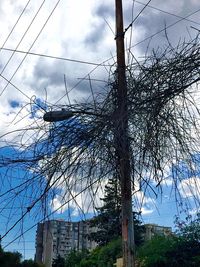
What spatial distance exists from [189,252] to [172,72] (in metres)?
11.6

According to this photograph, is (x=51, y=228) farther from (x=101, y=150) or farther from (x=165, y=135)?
(x=165, y=135)


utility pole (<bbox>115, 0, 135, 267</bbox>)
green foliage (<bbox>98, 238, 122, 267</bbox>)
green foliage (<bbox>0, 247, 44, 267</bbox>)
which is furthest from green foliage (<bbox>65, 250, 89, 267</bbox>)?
utility pole (<bbox>115, 0, 135, 267</bbox>)

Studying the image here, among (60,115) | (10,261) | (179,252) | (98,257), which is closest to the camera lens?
(60,115)

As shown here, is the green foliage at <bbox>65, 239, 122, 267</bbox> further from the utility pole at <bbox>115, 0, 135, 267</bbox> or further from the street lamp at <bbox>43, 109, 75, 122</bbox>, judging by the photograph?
the street lamp at <bbox>43, 109, 75, 122</bbox>

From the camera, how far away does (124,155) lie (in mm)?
3092

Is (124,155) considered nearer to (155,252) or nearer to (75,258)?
(155,252)

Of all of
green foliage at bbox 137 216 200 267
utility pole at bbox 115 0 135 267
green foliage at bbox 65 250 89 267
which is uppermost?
green foliage at bbox 65 250 89 267

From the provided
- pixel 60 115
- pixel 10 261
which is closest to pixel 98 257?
pixel 10 261

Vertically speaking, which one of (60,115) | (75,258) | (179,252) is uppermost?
(75,258)

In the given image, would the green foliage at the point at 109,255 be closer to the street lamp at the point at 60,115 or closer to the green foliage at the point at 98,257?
the green foliage at the point at 98,257

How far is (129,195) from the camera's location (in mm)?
3557

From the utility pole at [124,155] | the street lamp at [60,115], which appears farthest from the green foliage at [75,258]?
the street lamp at [60,115]

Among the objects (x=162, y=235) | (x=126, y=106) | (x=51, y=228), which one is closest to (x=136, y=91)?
(x=126, y=106)

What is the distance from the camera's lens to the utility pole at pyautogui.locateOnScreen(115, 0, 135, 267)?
2922 millimetres
